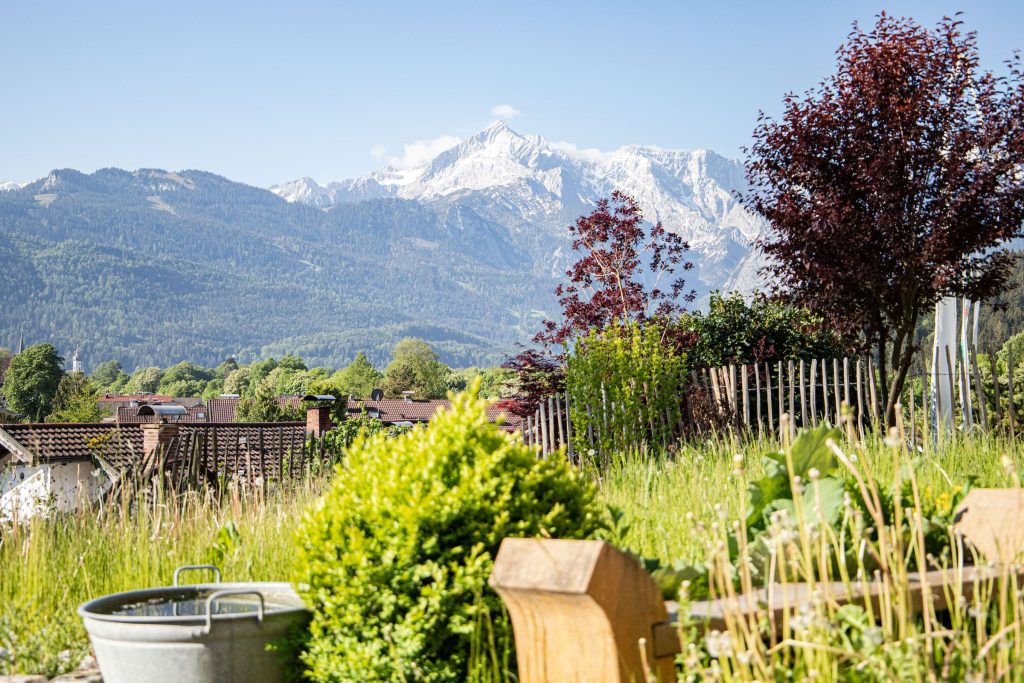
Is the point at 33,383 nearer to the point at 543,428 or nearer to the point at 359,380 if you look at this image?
the point at 359,380

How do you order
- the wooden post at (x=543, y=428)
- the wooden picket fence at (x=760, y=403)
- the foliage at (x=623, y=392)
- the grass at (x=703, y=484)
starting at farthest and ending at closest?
the wooden post at (x=543, y=428)
the foliage at (x=623, y=392)
the wooden picket fence at (x=760, y=403)
the grass at (x=703, y=484)

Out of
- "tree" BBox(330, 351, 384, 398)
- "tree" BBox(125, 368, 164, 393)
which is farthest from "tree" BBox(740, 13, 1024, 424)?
"tree" BBox(125, 368, 164, 393)

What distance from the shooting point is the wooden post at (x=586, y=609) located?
6.80 feet

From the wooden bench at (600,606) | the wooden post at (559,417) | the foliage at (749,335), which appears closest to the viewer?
the wooden bench at (600,606)

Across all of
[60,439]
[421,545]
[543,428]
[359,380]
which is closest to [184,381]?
[359,380]

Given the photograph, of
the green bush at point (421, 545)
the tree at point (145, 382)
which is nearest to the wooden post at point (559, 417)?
the green bush at point (421, 545)

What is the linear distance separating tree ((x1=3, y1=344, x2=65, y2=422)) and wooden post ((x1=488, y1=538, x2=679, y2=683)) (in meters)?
74.1

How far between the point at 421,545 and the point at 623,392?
6.63m

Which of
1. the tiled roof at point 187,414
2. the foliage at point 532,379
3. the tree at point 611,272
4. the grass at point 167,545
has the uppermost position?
the tree at point 611,272

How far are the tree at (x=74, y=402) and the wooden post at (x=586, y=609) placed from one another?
2157 inches

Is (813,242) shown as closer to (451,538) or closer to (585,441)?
(585,441)

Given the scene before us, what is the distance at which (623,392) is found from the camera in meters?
9.15

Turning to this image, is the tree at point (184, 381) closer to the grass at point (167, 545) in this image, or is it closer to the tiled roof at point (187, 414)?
the tiled roof at point (187, 414)

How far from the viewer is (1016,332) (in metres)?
44.1
